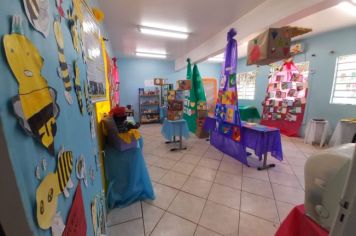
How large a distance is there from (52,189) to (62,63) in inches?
18.1

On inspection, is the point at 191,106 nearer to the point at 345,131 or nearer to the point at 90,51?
the point at 345,131

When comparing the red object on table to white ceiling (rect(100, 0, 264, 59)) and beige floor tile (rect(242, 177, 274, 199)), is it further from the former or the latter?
white ceiling (rect(100, 0, 264, 59))

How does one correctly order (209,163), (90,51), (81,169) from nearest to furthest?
1. (81,169)
2. (90,51)
3. (209,163)

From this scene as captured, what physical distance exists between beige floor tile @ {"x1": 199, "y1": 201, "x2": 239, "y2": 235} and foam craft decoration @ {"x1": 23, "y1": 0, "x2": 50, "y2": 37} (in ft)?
6.20

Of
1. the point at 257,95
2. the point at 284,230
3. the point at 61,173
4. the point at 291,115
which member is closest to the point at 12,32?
the point at 61,173

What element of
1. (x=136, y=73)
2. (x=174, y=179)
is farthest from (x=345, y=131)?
(x=136, y=73)

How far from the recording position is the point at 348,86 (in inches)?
139

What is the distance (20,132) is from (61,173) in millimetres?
243

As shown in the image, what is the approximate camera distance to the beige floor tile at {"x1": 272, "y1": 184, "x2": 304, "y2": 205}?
194 centimetres

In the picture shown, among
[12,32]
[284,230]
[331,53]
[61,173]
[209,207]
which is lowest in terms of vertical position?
[209,207]

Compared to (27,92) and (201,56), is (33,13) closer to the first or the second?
(27,92)

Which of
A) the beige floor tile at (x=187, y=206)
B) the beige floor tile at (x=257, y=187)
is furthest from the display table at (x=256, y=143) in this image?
the beige floor tile at (x=187, y=206)

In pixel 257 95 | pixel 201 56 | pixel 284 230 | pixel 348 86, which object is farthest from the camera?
pixel 257 95

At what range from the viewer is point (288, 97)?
15.1ft
